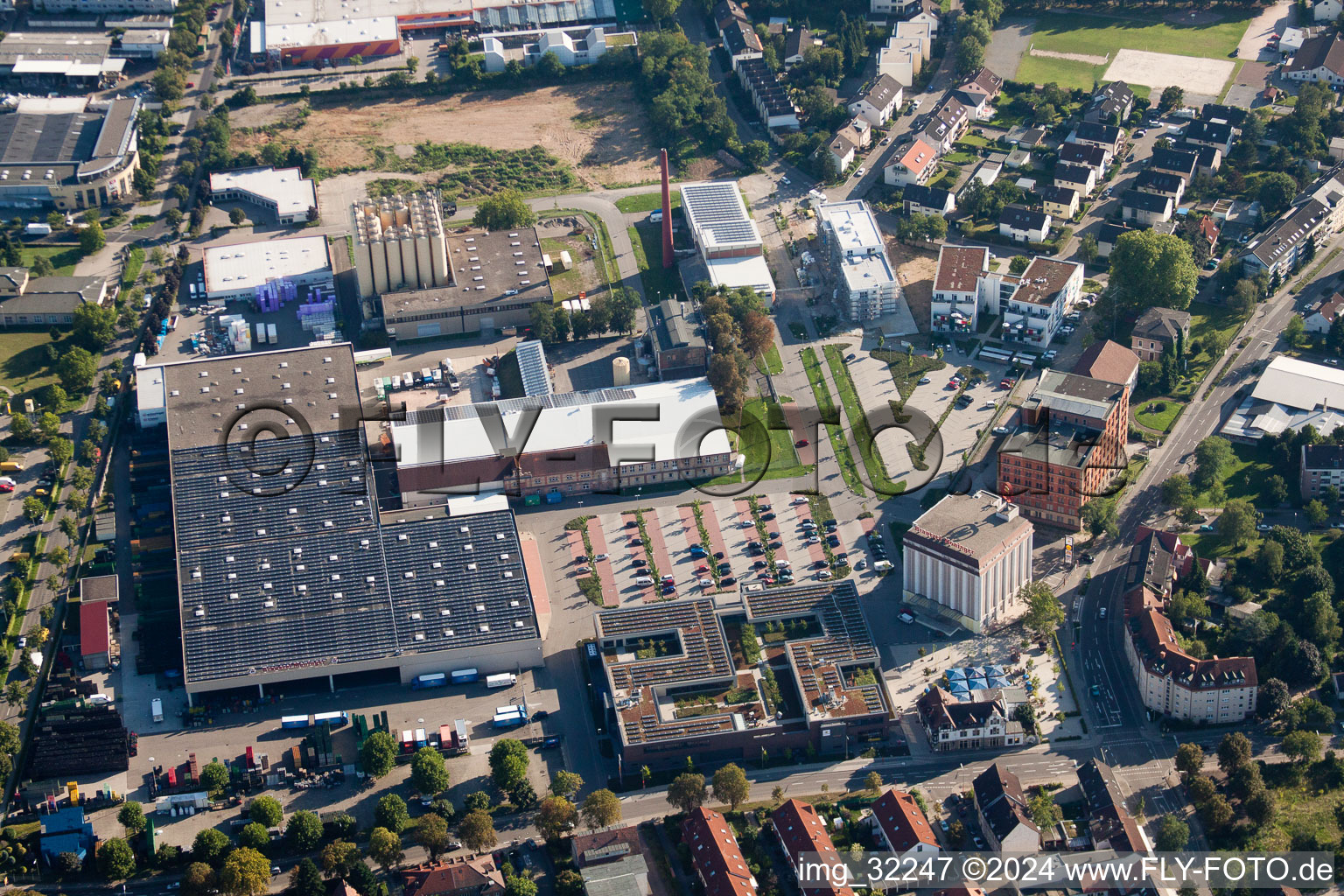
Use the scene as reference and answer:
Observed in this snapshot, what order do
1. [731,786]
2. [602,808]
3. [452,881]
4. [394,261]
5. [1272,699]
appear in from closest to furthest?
[452,881] < [602,808] < [731,786] < [1272,699] < [394,261]

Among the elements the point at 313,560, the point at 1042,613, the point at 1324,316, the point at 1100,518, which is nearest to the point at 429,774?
the point at 313,560

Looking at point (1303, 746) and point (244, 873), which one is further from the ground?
point (244, 873)

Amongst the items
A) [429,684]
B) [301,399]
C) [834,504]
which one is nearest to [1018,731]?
[834,504]

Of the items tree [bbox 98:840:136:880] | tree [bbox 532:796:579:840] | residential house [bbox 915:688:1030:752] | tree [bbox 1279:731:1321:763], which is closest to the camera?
tree [bbox 98:840:136:880]

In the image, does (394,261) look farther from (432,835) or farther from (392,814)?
(432,835)

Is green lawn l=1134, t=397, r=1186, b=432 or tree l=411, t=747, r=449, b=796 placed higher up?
green lawn l=1134, t=397, r=1186, b=432

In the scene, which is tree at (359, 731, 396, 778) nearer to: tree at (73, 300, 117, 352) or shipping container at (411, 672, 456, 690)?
shipping container at (411, 672, 456, 690)

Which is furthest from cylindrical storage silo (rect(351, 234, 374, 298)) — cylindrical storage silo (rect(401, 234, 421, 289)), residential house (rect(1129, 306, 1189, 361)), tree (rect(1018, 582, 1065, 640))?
residential house (rect(1129, 306, 1189, 361))
